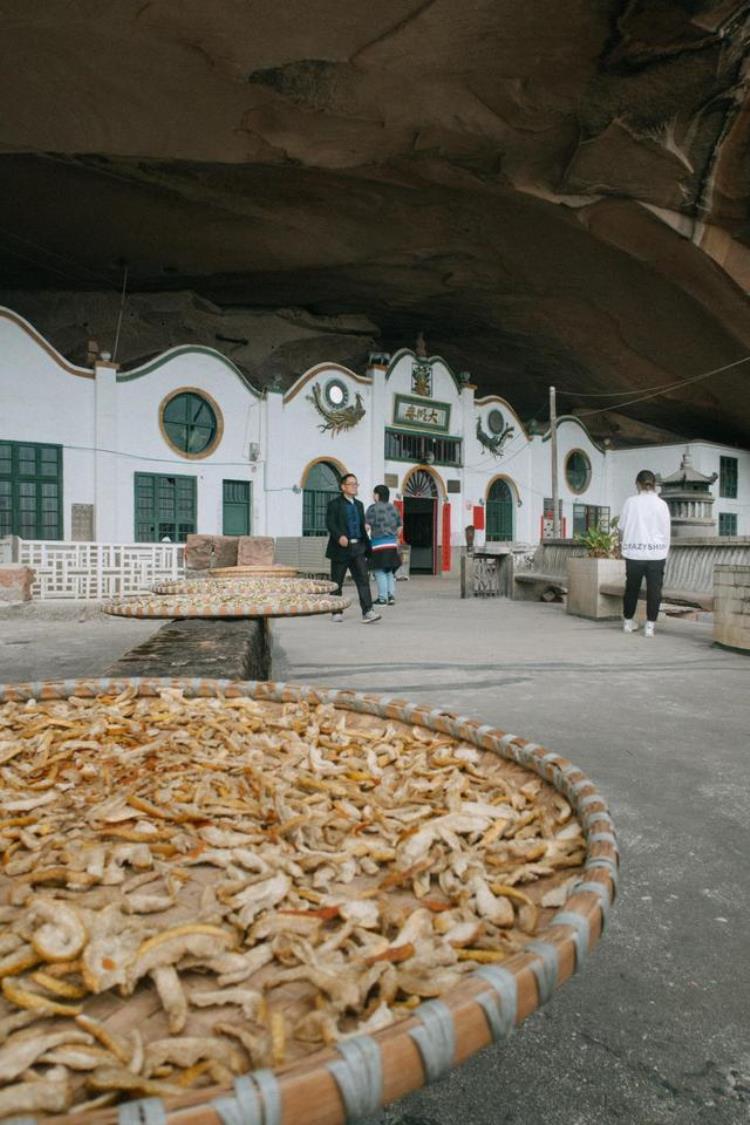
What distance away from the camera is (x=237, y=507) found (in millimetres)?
17500

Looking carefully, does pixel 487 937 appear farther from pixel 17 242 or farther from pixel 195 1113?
pixel 17 242

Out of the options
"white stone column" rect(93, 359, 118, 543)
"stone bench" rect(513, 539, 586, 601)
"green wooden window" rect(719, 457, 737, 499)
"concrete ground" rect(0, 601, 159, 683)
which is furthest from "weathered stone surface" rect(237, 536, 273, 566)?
"green wooden window" rect(719, 457, 737, 499)

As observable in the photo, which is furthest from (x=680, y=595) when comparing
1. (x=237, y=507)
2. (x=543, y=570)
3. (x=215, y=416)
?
(x=215, y=416)

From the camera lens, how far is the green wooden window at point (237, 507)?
17328mm

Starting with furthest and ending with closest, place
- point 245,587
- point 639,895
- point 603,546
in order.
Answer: point 603,546
point 245,587
point 639,895

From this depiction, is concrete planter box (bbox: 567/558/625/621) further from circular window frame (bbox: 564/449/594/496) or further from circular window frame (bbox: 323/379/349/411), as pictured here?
circular window frame (bbox: 564/449/594/496)

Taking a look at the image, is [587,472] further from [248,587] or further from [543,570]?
[248,587]

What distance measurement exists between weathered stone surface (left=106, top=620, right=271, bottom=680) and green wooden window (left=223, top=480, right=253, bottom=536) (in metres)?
13.3

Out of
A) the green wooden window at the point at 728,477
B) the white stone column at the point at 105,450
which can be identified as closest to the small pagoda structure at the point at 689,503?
the green wooden window at the point at 728,477

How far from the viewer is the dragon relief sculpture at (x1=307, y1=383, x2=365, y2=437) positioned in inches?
719

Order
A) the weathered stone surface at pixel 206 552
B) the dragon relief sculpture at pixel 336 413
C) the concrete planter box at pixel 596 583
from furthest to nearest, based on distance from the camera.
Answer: the dragon relief sculpture at pixel 336 413 < the weathered stone surface at pixel 206 552 < the concrete planter box at pixel 596 583

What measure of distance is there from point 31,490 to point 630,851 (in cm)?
1568

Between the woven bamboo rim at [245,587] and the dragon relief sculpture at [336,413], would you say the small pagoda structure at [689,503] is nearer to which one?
the dragon relief sculpture at [336,413]

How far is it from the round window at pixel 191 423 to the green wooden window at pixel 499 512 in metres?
9.35
